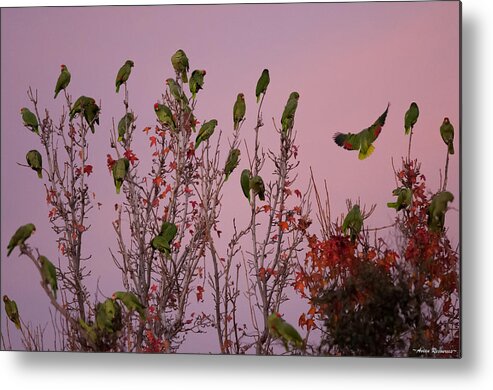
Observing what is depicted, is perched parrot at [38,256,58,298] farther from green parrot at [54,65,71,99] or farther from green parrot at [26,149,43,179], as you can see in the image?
green parrot at [54,65,71,99]

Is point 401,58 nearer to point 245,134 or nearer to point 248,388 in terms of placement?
point 245,134

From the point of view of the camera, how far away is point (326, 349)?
3.82m

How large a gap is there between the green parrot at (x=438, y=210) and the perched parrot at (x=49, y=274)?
1.54 meters

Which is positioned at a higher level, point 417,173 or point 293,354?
point 417,173

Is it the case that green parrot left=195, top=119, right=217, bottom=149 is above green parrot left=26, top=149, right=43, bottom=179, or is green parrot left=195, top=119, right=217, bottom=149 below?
above

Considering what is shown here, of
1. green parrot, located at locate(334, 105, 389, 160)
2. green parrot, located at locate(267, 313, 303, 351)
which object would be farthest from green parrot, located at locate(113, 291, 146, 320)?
green parrot, located at locate(334, 105, 389, 160)

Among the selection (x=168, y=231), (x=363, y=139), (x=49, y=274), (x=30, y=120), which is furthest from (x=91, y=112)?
(x=363, y=139)

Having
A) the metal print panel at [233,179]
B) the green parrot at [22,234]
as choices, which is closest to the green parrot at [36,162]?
the metal print panel at [233,179]

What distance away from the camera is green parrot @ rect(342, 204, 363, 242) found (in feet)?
12.4

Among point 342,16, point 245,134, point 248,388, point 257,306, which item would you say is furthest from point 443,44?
point 248,388

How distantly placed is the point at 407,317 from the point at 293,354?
1.57ft

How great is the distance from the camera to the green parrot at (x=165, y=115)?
393 centimetres

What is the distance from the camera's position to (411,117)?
3773 millimetres

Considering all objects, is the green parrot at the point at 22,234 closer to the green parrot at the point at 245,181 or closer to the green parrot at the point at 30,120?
the green parrot at the point at 30,120
